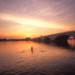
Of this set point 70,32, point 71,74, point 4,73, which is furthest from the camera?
point 70,32

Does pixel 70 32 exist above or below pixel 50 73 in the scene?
above

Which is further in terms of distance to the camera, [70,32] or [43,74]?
[70,32]

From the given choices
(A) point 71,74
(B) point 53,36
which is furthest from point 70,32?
(A) point 71,74

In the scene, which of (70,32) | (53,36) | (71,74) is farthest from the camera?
(53,36)

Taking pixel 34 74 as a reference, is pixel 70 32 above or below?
above

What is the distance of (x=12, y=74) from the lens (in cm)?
961

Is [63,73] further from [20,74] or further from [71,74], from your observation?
[20,74]

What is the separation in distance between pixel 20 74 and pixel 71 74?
5935 mm

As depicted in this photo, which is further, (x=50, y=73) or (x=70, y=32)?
(x=70, y=32)

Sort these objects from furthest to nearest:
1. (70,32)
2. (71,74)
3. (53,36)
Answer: (53,36), (70,32), (71,74)

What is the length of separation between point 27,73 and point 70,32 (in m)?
65.7

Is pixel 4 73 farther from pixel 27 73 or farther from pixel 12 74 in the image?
pixel 27 73

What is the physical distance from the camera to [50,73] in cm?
963

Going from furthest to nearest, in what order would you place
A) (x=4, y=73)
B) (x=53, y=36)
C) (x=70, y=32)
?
(x=53, y=36), (x=70, y=32), (x=4, y=73)
